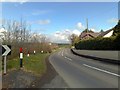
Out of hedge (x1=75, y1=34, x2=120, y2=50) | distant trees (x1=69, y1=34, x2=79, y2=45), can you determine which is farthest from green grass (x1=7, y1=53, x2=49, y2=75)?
distant trees (x1=69, y1=34, x2=79, y2=45)

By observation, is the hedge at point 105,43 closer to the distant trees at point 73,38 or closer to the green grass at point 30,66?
the green grass at point 30,66

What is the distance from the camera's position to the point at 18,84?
33.9 feet

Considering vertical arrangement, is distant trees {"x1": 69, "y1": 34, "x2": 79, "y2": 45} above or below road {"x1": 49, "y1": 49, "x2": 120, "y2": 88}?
below

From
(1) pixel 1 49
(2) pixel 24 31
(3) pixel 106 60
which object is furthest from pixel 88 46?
(1) pixel 1 49

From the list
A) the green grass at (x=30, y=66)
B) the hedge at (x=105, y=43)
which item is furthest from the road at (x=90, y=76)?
the hedge at (x=105, y=43)

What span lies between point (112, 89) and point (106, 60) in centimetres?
1680

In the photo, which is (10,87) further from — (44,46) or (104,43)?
(44,46)

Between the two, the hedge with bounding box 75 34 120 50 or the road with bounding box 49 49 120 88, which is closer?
the road with bounding box 49 49 120 88

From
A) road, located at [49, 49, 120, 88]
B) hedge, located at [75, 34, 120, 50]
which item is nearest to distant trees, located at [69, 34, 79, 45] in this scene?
hedge, located at [75, 34, 120, 50]

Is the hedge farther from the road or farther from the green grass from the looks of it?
the road

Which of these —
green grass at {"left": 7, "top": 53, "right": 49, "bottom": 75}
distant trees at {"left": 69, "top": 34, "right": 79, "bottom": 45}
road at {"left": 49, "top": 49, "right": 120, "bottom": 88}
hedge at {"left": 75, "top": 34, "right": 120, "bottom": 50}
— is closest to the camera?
road at {"left": 49, "top": 49, "right": 120, "bottom": 88}

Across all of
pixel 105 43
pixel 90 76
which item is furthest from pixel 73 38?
pixel 90 76

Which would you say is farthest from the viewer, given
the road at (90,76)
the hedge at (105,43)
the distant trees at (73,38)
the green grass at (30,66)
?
the distant trees at (73,38)

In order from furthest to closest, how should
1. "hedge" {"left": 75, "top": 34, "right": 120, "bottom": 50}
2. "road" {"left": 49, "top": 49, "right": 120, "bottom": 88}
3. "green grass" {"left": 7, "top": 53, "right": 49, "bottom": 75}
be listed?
1. "hedge" {"left": 75, "top": 34, "right": 120, "bottom": 50}
2. "green grass" {"left": 7, "top": 53, "right": 49, "bottom": 75}
3. "road" {"left": 49, "top": 49, "right": 120, "bottom": 88}
